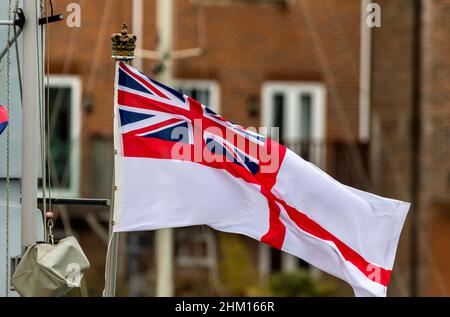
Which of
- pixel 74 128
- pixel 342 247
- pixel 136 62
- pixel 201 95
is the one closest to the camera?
pixel 342 247

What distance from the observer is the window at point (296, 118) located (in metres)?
26.5

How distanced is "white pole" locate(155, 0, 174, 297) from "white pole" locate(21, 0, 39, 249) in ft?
41.8

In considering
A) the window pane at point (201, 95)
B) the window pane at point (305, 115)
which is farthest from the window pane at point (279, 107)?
the window pane at point (201, 95)

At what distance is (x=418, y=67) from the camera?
25.3 meters

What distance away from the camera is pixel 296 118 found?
26922 mm

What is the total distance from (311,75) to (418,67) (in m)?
2.38

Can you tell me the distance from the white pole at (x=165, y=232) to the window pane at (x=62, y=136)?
2.47 metres

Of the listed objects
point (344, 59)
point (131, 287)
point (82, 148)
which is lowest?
point (131, 287)

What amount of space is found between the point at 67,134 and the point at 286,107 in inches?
165

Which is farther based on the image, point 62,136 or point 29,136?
point 62,136

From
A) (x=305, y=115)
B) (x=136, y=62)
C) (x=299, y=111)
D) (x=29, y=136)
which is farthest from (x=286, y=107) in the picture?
(x=29, y=136)

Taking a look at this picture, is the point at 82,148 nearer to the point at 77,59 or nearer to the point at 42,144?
the point at 77,59

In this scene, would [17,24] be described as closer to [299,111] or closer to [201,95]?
[201,95]
